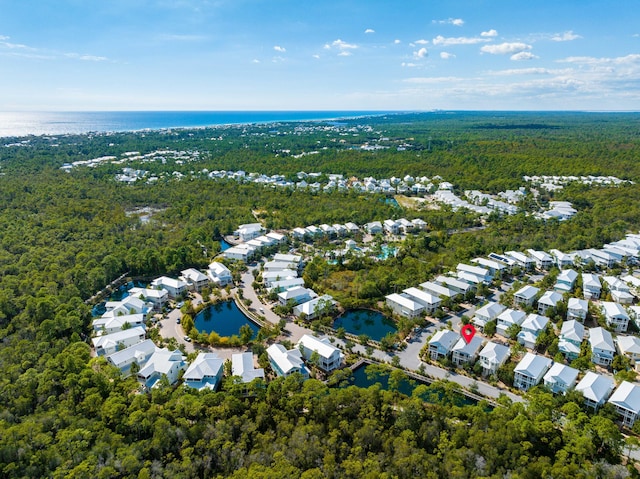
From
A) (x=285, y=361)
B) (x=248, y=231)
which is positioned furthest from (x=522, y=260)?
(x=248, y=231)

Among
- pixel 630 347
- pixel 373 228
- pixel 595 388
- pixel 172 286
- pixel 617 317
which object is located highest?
pixel 373 228

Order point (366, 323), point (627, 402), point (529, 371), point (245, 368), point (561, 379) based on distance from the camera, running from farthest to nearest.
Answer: point (366, 323) → point (245, 368) → point (529, 371) → point (561, 379) → point (627, 402)

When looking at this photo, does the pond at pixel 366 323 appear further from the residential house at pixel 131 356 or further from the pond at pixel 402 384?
the residential house at pixel 131 356

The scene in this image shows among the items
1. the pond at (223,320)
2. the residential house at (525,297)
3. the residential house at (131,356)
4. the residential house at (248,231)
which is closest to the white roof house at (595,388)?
the residential house at (525,297)

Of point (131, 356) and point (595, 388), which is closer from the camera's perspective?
point (595, 388)

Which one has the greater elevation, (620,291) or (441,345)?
(620,291)

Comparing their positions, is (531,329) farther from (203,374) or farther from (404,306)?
(203,374)
